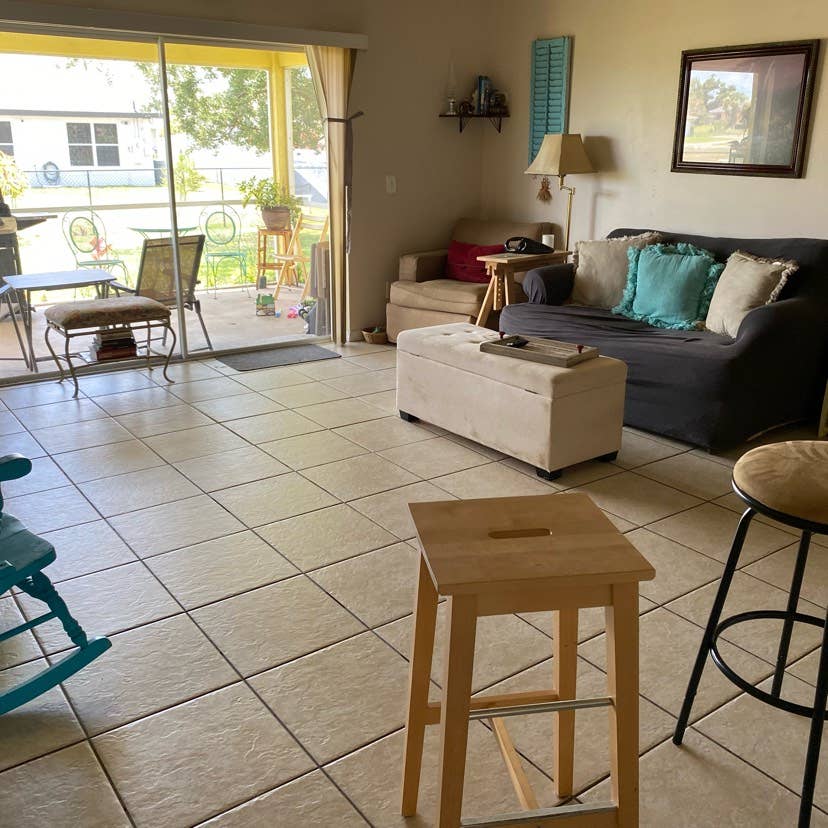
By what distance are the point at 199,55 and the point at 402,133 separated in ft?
4.89

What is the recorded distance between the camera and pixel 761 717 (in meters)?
2.01

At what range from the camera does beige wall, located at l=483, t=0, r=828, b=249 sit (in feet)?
14.2

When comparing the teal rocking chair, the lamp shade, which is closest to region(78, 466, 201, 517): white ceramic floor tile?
the teal rocking chair

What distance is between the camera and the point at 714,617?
1793 millimetres

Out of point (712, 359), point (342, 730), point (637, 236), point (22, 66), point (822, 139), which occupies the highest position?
point (22, 66)

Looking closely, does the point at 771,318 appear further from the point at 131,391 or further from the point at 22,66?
the point at 22,66

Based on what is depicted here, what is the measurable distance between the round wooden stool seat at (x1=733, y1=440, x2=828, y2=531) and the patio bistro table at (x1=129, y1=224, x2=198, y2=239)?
435cm

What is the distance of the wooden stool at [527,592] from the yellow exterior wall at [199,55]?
432cm

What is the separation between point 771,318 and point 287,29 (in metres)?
3.39

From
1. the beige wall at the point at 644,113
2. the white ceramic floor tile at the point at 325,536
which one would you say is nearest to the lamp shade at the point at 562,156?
the beige wall at the point at 644,113

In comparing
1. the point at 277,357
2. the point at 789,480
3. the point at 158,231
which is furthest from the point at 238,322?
the point at 789,480

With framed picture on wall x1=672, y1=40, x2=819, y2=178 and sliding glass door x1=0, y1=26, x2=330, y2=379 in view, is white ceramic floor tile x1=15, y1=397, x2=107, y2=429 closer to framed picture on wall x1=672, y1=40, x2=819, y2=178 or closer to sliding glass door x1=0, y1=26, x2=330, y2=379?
sliding glass door x1=0, y1=26, x2=330, y2=379

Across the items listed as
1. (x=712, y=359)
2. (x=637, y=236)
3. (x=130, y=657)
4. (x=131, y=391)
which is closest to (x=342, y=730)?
(x=130, y=657)

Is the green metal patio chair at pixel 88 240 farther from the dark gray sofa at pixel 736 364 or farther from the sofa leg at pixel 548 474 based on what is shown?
the sofa leg at pixel 548 474
